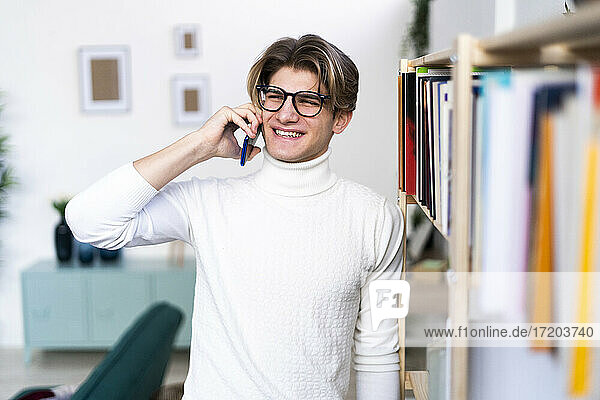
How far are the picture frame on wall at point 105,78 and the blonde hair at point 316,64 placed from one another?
3130 mm

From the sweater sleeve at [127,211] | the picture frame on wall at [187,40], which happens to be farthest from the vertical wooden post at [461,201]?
the picture frame on wall at [187,40]

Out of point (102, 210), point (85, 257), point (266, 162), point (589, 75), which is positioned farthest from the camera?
point (85, 257)

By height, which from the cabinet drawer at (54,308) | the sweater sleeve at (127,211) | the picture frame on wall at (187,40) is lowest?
the cabinet drawer at (54,308)

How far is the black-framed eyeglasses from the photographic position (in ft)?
5.27

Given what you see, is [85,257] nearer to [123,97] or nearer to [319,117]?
[123,97]

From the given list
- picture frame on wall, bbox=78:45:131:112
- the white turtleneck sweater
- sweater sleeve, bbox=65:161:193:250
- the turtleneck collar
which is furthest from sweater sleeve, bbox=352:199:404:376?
picture frame on wall, bbox=78:45:131:112

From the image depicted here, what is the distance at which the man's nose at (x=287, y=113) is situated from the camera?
160 cm

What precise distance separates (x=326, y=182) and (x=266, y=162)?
0.48 ft

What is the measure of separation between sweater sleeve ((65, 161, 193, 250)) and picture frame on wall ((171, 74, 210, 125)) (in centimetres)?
298

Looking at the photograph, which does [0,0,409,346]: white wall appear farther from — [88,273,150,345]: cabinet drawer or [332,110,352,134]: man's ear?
[332,110,352,134]: man's ear

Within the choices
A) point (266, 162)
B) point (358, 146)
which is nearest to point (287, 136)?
point (266, 162)

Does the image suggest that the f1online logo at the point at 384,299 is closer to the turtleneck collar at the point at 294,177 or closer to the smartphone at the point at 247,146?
the turtleneck collar at the point at 294,177

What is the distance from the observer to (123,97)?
15.2 ft

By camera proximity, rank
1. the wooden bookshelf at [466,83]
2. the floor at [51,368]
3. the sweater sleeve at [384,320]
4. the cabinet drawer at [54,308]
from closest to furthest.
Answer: the wooden bookshelf at [466,83] < the sweater sleeve at [384,320] < the floor at [51,368] < the cabinet drawer at [54,308]
